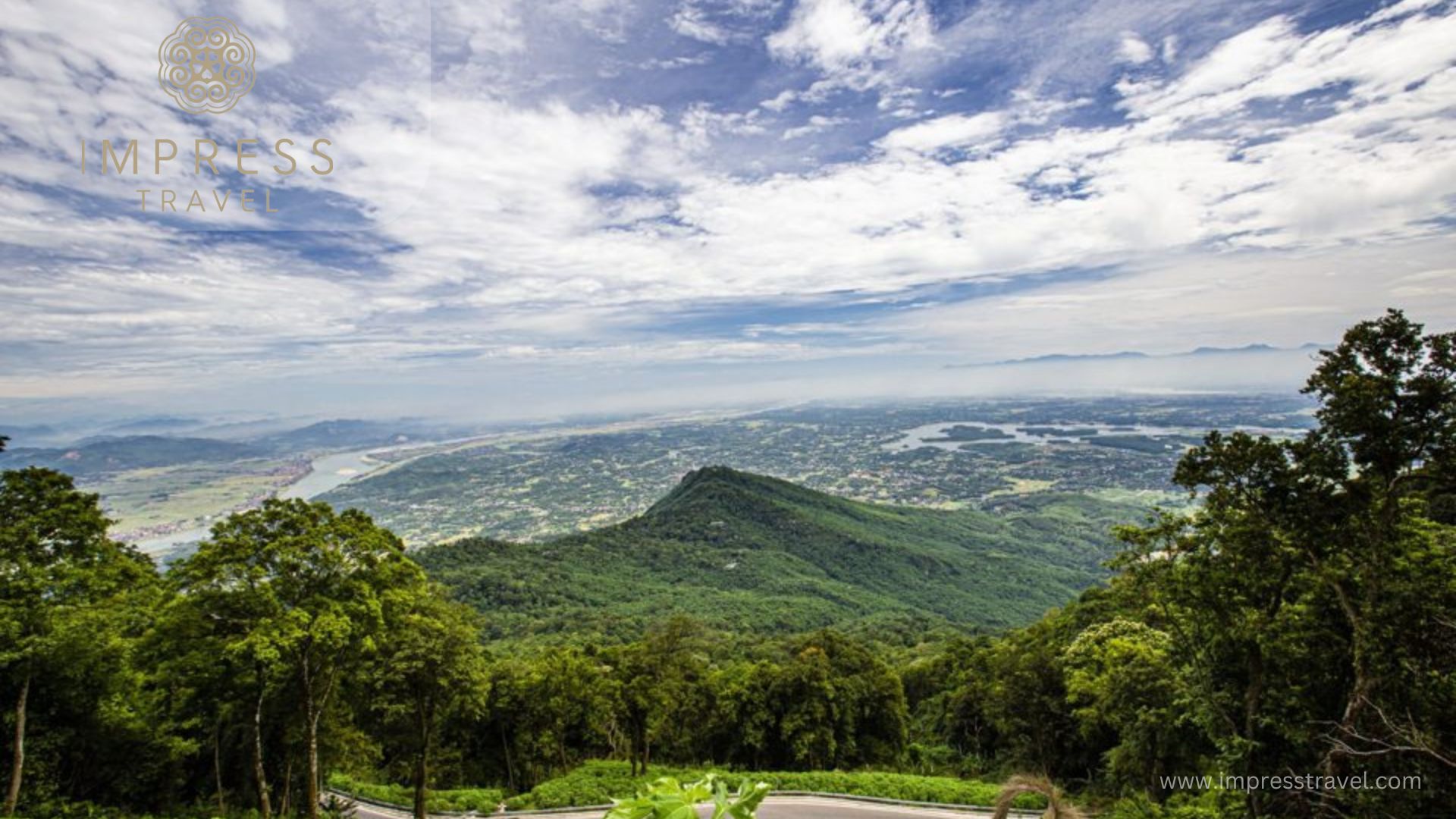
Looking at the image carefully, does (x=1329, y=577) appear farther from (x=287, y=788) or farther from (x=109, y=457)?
(x=109, y=457)

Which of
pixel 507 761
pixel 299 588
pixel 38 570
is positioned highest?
pixel 38 570

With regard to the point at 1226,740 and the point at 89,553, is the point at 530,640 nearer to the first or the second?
the point at 89,553

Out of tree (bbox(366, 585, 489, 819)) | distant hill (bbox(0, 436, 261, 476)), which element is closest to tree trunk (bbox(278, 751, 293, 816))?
tree (bbox(366, 585, 489, 819))

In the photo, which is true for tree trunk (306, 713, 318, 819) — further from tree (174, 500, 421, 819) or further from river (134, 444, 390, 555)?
river (134, 444, 390, 555)

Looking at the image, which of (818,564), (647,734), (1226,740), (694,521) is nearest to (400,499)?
(694,521)

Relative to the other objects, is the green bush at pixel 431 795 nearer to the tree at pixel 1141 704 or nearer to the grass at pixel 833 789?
the grass at pixel 833 789

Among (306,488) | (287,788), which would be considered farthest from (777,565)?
(306,488)
